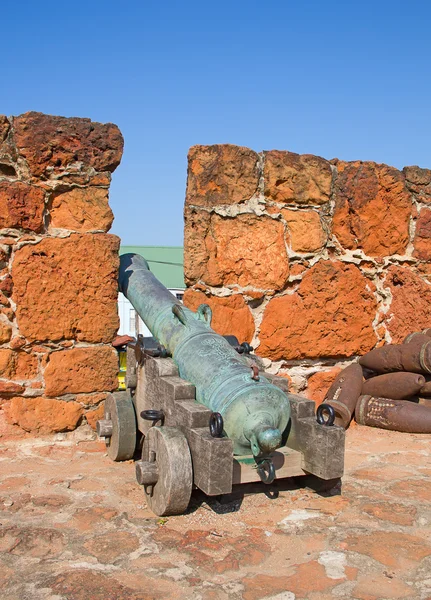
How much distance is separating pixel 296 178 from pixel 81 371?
7.43 ft

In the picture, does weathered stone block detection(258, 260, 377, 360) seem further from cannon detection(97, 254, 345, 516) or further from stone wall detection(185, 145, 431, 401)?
cannon detection(97, 254, 345, 516)

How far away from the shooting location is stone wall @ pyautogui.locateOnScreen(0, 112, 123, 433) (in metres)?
4.19

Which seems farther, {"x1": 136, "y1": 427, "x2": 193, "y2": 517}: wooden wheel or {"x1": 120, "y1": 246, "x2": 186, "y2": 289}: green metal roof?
{"x1": 120, "y1": 246, "x2": 186, "y2": 289}: green metal roof

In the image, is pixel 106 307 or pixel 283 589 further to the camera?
pixel 106 307

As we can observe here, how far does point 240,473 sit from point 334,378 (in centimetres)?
239

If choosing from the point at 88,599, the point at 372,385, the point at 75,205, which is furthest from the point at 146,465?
the point at 372,385

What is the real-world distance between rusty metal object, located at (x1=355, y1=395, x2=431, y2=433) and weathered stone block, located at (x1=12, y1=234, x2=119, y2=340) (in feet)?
6.71

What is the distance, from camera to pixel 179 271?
19.0 metres

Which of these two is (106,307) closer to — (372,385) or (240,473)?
(240,473)

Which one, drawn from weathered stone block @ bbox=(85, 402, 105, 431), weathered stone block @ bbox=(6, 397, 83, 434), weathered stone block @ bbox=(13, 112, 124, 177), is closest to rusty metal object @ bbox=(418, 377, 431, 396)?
weathered stone block @ bbox=(85, 402, 105, 431)

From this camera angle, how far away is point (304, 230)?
5062mm

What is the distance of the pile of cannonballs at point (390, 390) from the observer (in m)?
4.73

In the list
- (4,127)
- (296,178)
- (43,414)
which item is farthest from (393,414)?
(4,127)

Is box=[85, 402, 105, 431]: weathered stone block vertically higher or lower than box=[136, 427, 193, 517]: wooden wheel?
lower
